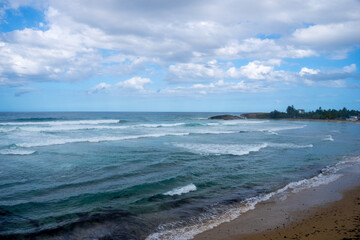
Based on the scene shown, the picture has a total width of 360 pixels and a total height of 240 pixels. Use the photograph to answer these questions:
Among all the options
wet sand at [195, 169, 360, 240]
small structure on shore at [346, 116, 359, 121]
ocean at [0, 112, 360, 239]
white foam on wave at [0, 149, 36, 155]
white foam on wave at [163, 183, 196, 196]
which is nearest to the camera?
wet sand at [195, 169, 360, 240]

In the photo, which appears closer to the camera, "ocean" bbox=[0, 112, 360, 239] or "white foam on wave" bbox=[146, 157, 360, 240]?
"white foam on wave" bbox=[146, 157, 360, 240]

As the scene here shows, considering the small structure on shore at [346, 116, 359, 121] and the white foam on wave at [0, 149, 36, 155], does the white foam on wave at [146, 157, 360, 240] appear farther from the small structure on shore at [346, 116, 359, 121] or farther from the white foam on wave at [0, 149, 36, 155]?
the small structure on shore at [346, 116, 359, 121]

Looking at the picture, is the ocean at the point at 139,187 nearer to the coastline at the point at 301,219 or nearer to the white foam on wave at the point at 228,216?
the white foam on wave at the point at 228,216

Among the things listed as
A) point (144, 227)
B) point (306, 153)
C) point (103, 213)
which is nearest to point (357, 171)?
point (306, 153)

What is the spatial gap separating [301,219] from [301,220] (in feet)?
0.28

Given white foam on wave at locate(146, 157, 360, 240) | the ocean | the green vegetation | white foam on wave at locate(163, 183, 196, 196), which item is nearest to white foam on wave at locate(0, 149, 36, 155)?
the ocean

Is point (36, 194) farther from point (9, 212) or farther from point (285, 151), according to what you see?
point (285, 151)

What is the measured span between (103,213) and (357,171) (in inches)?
545

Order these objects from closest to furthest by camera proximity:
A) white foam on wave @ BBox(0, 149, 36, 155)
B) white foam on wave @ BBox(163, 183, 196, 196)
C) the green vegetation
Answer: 1. white foam on wave @ BBox(163, 183, 196, 196)
2. white foam on wave @ BBox(0, 149, 36, 155)
3. the green vegetation

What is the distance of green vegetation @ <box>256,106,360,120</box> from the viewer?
265 feet

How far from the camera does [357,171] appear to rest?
13.2 m

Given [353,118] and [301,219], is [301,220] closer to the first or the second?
[301,219]

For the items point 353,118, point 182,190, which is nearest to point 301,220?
point 182,190

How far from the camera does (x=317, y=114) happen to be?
8488cm
